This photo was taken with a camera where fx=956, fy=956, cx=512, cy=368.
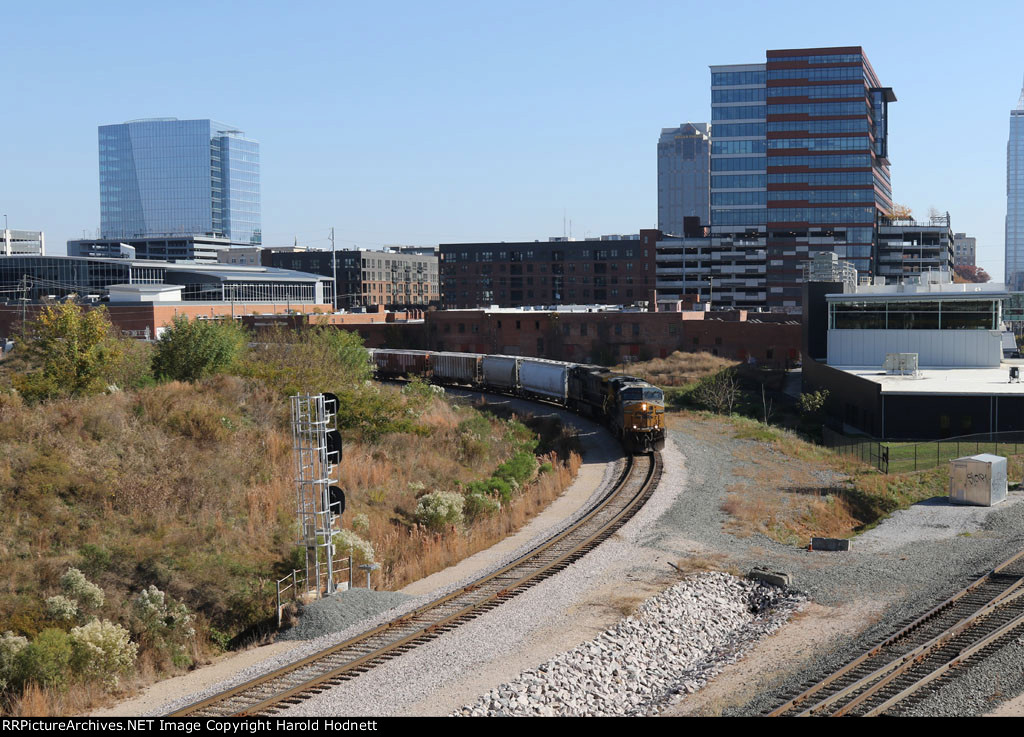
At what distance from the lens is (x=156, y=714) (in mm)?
17562

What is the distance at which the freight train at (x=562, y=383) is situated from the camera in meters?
42.8

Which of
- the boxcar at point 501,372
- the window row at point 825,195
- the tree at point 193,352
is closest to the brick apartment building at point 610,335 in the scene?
the boxcar at point 501,372

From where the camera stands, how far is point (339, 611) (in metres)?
22.8

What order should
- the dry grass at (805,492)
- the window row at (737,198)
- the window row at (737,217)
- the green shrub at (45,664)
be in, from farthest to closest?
1. the window row at (737,198)
2. the window row at (737,217)
3. the dry grass at (805,492)
4. the green shrub at (45,664)

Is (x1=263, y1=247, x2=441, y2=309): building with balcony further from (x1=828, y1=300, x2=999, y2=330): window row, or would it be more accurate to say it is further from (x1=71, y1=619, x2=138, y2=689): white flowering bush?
(x1=71, y1=619, x2=138, y2=689): white flowering bush

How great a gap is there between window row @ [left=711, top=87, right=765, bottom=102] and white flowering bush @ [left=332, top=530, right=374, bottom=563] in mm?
137046

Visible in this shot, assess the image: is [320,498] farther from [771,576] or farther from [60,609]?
[771,576]

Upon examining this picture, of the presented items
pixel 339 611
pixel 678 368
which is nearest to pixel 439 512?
pixel 339 611

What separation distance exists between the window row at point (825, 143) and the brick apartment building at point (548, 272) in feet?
79.2

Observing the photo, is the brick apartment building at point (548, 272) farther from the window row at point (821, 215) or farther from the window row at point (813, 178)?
the window row at point (813, 178)

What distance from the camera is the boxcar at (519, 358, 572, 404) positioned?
56.7 m

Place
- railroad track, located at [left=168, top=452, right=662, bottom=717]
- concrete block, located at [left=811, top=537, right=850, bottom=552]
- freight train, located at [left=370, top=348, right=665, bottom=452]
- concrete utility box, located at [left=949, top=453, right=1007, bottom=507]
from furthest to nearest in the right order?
freight train, located at [left=370, top=348, right=665, bottom=452] → concrete utility box, located at [left=949, top=453, right=1007, bottom=507] → concrete block, located at [left=811, top=537, right=850, bottom=552] → railroad track, located at [left=168, top=452, right=662, bottom=717]

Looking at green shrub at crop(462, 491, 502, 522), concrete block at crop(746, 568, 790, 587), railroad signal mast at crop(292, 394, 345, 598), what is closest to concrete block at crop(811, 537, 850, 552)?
concrete block at crop(746, 568, 790, 587)

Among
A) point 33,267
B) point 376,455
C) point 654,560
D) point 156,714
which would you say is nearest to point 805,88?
point 33,267
